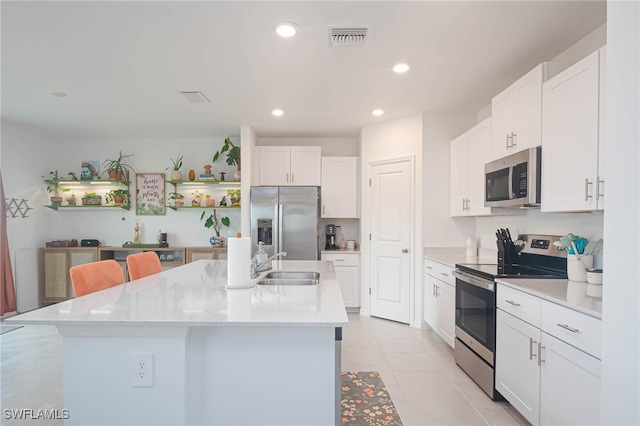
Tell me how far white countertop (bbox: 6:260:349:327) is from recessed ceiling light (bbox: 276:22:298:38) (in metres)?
1.65

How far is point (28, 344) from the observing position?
11.2 ft

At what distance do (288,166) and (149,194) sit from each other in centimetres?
227

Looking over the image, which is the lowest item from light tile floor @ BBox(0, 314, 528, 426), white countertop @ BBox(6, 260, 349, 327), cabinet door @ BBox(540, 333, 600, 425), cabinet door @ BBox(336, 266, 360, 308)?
light tile floor @ BBox(0, 314, 528, 426)

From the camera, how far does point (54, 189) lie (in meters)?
5.12

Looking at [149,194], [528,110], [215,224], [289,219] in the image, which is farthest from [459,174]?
[149,194]

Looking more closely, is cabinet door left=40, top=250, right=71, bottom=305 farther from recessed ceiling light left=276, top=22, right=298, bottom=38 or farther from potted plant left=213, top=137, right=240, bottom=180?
recessed ceiling light left=276, top=22, right=298, bottom=38

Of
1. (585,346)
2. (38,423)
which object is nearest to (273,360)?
(585,346)

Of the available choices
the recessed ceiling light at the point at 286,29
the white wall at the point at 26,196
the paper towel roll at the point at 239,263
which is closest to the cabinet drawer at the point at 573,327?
the paper towel roll at the point at 239,263

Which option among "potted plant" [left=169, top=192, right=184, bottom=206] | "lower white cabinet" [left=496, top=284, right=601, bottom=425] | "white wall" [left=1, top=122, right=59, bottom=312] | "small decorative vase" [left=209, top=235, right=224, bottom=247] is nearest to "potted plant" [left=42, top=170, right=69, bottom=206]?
"white wall" [left=1, top=122, right=59, bottom=312]

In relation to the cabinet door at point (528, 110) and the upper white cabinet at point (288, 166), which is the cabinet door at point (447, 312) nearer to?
the cabinet door at point (528, 110)

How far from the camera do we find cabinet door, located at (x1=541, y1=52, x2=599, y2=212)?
71.6 inches

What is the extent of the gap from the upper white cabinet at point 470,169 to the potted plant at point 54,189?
18.2ft

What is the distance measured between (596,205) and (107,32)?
314cm

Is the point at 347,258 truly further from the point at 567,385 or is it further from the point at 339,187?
the point at 567,385
